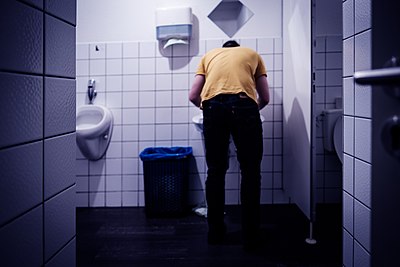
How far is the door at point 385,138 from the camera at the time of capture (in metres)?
0.50

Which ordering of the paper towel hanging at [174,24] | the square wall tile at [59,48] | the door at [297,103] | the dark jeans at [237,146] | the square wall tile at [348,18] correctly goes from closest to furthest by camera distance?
the square wall tile at [59,48], the square wall tile at [348,18], the dark jeans at [237,146], the door at [297,103], the paper towel hanging at [174,24]

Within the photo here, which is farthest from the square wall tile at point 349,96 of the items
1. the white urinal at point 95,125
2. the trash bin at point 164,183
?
the white urinal at point 95,125

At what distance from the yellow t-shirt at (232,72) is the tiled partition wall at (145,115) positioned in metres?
0.79

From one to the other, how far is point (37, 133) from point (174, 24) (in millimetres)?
2108

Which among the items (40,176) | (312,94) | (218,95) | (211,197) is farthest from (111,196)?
(40,176)

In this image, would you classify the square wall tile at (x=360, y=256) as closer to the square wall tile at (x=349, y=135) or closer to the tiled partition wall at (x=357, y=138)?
the tiled partition wall at (x=357, y=138)

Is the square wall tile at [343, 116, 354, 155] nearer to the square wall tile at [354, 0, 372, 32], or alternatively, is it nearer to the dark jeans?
the square wall tile at [354, 0, 372, 32]

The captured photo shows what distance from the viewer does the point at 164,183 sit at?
8.38 ft

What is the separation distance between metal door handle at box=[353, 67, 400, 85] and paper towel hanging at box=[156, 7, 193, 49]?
2.34 m

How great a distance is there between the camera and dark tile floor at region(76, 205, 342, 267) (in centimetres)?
178

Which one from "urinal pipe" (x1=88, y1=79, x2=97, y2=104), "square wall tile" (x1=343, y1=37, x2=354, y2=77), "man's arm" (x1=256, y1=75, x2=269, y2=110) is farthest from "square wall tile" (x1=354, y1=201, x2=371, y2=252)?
"urinal pipe" (x1=88, y1=79, x2=97, y2=104)

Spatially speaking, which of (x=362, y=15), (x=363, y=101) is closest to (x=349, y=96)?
(x=363, y=101)

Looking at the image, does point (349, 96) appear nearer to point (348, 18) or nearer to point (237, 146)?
point (348, 18)

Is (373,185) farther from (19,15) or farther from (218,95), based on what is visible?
(218,95)
